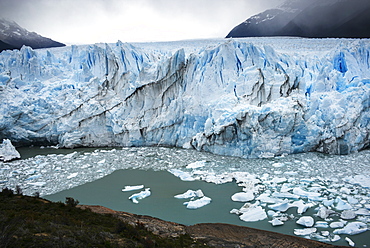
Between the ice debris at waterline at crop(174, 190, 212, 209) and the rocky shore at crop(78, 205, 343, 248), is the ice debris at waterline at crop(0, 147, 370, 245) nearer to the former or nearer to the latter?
the ice debris at waterline at crop(174, 190, 212, 209)

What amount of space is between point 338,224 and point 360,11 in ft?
39.6

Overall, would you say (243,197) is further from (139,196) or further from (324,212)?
(139,196)

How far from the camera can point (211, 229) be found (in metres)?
5.39

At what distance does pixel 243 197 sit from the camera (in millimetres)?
6469

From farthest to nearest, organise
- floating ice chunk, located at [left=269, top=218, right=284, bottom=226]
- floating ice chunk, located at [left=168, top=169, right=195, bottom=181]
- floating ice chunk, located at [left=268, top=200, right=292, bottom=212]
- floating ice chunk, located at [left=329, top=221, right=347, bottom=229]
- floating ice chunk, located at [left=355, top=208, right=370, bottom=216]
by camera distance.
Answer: floating ice chunk, located at [left=168, top=169, right=195, bottom=181], floating ice chunk, located at [left=268, top=200, right=292, bottom=212], floating ice chunk, located at [left=355, top=208, right=370, bottom=216], floating ice chunk, located at [left=269, top=218, right=284, bottom=226], floating ice chunk, located at [left=329, top=221, right=347, bottom=229]

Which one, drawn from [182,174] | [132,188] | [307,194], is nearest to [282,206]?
[307,194]

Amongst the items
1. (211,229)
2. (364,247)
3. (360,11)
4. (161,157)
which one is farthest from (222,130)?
(360,11)

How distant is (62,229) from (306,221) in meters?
4.16

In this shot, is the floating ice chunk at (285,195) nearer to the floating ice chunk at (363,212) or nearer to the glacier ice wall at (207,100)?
the floating ice chunk at (363,212)

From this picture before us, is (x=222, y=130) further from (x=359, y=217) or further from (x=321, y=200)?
(x=359, y=217)

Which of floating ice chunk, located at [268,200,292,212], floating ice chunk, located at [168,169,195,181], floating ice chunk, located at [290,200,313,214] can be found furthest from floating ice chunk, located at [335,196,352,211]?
floating ice chunk, located at [168,169,195,181]

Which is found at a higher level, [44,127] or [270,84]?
[270,84]

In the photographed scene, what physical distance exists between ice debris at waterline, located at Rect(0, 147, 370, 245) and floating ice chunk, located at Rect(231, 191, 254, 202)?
72 millimetres

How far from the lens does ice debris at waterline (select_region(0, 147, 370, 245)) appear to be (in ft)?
18.4
